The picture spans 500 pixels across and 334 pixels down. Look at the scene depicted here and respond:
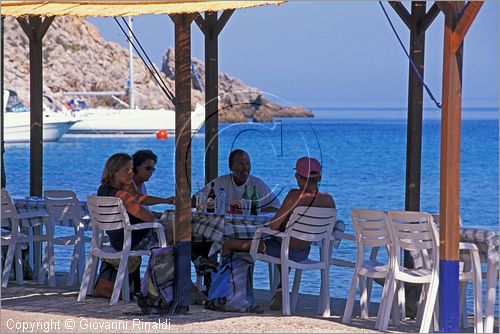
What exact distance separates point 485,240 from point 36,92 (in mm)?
4378

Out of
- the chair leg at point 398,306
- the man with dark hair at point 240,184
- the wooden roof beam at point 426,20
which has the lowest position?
the chair leg at point 398,306

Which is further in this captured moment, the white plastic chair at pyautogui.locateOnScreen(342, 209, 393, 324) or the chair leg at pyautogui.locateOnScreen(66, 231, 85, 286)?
the chair leg at pyautogui.locateOnScreen(66, 231, 85, 286)

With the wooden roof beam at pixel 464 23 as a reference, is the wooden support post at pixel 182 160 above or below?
below

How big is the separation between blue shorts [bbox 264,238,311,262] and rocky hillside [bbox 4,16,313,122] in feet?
162

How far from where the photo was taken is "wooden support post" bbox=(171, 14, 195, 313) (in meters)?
6.78

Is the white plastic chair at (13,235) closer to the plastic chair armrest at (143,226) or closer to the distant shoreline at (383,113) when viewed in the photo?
the plastic chair armrest at (143,226)

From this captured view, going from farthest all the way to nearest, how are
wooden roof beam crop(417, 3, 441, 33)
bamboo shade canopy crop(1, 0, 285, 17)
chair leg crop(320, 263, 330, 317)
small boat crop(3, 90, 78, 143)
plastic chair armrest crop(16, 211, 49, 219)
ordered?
1. small boat crop(3, 90, 78, 143)
2. plastic chair armrest crop(16, 211, 49, 219)
3. chair leg crop(320, 263, 330, 317)
4. wooden roof beam crop(417, 3, 441, 33)
5. bamboo shade canopy crop(1, 0, 285, 17)

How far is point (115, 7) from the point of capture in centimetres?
711

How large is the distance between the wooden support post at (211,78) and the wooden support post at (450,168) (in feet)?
10.2

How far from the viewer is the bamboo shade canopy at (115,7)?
6648mm

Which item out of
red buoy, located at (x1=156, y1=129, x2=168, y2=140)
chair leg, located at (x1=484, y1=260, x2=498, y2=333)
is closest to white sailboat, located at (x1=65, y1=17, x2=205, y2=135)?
red buoy, located at (x1=156, y1=129, x2=168, y2=140)

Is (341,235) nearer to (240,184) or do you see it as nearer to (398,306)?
(398,306)

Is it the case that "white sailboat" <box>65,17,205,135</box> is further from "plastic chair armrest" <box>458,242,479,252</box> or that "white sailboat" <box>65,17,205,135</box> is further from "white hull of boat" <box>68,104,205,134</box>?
"plastic chair armrest" <box>458,242,479,252</box>

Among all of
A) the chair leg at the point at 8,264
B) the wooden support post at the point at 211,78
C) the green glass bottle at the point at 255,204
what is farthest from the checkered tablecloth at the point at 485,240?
the chair leg at the point at 8,264
